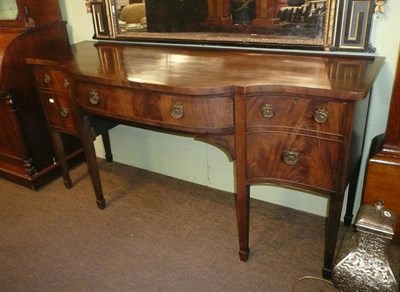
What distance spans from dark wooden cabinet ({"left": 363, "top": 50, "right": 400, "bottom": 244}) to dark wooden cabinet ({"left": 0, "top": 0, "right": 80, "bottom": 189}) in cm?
152

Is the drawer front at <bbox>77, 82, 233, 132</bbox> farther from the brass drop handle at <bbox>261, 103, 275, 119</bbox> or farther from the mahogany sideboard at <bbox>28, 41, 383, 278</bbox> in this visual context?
the brass drop handle at <bbox>261, 103, 275, 119</bbox>

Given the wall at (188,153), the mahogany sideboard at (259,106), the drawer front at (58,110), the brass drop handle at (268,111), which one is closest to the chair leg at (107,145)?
the wall at (188,153)

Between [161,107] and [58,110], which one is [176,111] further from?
[58,110]

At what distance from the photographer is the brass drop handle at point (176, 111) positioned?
128 cm

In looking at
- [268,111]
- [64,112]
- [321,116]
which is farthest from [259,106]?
[64,112]

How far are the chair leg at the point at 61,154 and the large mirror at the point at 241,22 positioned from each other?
625 mm

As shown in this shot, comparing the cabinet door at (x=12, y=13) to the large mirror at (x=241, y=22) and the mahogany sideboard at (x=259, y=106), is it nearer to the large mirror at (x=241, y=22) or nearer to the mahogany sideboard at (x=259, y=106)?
the large mirror at (x=241, y=22)

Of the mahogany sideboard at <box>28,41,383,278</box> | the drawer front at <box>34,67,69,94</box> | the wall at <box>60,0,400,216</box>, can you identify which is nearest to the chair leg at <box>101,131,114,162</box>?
the wall at <box>60,0,400,216</box>

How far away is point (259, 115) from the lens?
122 cm

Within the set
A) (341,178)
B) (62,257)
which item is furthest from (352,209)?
(62,257)

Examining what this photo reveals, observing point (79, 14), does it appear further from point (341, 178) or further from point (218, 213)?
point (341, 178)

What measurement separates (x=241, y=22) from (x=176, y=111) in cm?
59

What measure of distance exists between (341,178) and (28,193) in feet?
5.95

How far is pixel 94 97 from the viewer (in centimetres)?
150
